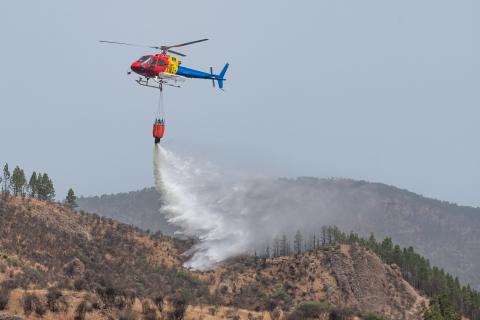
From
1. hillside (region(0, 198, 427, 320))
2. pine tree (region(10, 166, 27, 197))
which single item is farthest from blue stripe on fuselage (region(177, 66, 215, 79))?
pine tree (region(10, 166, 27, 197))

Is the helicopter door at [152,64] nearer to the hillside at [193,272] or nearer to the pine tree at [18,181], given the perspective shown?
the hillside at [193,272]

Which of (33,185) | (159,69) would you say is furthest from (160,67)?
(33,185)

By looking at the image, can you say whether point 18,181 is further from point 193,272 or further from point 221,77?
point 221,77

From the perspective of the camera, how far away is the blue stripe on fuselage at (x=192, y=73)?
63.3 metres

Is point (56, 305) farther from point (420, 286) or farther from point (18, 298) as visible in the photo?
point (420, 286)

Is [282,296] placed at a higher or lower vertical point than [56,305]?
lower

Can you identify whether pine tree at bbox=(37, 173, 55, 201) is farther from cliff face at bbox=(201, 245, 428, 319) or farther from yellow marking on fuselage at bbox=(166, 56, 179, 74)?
yellow marking on fuselage at bbox=(166, 56, 179, 74)

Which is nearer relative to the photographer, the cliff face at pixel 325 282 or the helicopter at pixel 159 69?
the helicopter at pixel 159 69

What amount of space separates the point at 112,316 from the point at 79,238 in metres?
90.1

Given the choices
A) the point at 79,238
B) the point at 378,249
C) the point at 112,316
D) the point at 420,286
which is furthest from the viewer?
the point at 378,249

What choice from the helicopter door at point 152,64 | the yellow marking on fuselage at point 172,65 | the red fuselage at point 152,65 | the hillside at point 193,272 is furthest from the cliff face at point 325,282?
the helicopter door at point 152,64

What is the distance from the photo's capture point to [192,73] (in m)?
65.7

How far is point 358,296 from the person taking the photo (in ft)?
377

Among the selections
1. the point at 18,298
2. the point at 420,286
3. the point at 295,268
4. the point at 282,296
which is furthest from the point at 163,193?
the point at 420,286
